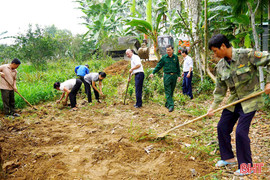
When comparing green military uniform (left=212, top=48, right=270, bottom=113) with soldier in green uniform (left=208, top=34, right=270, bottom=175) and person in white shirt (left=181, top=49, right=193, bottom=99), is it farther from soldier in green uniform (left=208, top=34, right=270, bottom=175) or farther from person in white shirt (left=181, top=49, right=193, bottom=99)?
person in white shirt (left=181, top=49, right=193, bottom=99)

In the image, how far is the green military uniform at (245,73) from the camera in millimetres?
2271

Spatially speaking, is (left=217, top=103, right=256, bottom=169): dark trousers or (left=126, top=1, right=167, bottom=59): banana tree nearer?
(left=217, top=103, right=256, bottom=169): dark trousers

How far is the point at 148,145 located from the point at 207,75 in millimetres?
4714

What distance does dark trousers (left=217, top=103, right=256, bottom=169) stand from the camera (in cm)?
226

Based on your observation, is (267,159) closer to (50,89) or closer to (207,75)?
(207,75)

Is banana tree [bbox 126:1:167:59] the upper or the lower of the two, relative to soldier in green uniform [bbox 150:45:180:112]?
upper

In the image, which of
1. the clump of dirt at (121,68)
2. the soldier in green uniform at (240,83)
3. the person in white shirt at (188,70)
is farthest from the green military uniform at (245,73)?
the clump of dirt at (121,68)

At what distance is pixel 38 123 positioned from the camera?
505 centimetres

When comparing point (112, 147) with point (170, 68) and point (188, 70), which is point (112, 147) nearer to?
point (170, 68)

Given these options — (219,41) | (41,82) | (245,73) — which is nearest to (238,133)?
(245,73)

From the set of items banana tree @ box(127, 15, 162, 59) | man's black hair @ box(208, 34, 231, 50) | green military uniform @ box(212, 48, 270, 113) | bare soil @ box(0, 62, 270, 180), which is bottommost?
bare soil @ box(0, 62, 270, 180)

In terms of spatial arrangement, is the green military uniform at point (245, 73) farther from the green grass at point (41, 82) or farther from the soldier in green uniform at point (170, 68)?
the green grass at point (41, 82)

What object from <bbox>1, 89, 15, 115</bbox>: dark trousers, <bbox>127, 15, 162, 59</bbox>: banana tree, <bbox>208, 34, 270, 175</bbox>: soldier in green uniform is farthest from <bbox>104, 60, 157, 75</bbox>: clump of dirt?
<bbox>208, 34, 270, 175</bbox>: soldier in green uniform

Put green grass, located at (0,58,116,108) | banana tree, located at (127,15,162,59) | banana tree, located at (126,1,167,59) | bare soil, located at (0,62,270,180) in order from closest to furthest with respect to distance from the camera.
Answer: bare soil, located at (0,62,270,180) < green grass, located at (0,58,116,108) < banana tree, located at (127,15,162,59) < banana tree, located at (126,1,167,59)
